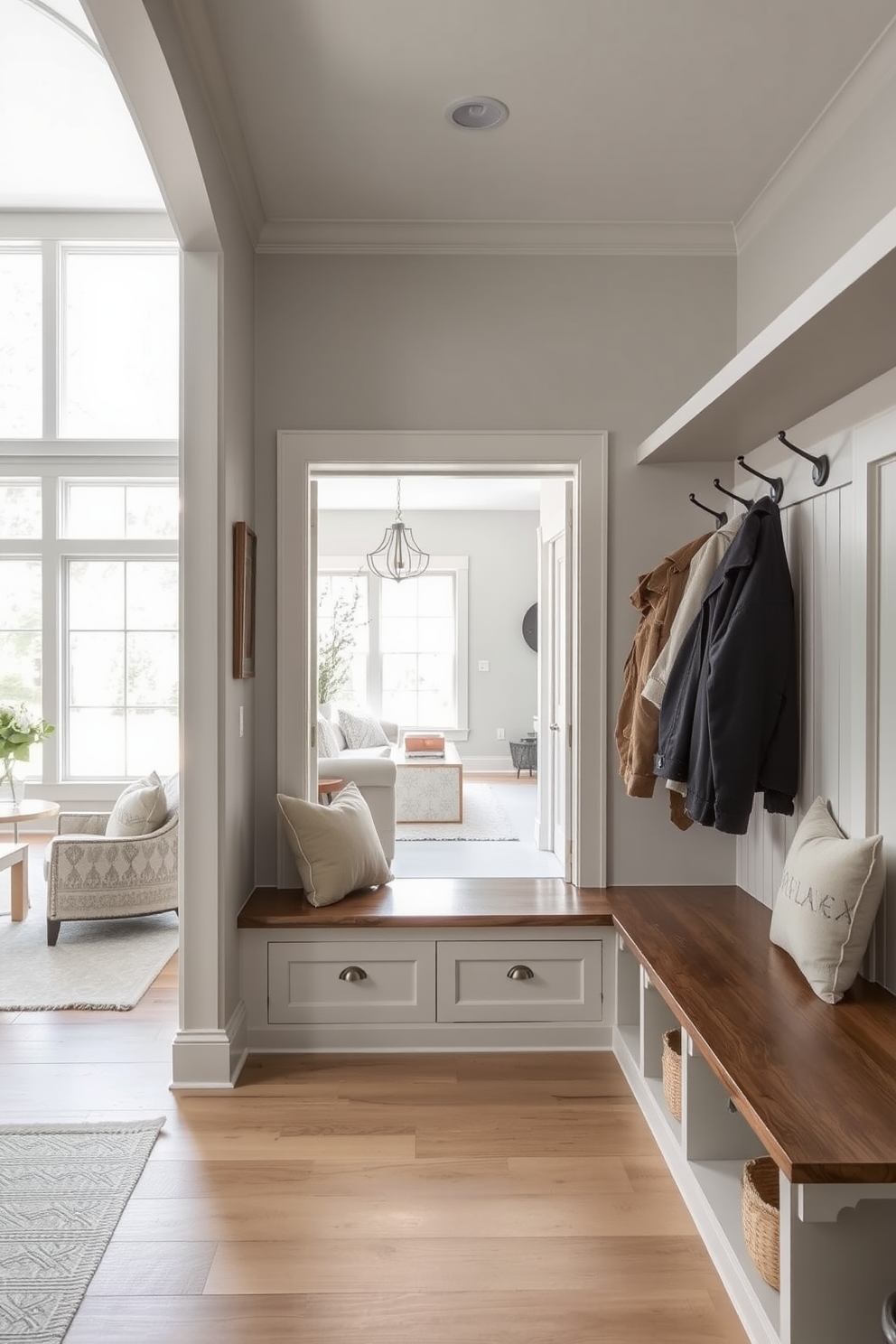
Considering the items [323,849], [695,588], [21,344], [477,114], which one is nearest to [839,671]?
[695,588]

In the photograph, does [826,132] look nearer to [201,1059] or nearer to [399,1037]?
[399,1037]

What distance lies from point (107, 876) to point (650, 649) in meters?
2.78

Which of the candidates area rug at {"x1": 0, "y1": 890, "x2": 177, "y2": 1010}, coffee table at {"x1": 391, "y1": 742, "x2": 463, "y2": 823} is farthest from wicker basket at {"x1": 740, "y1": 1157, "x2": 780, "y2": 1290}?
coffee table at {"x1": 391, "y1": 742, "x2": 463, "y2": 823}

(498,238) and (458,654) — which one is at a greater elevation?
(498,238)

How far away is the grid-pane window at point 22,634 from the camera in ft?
22.5

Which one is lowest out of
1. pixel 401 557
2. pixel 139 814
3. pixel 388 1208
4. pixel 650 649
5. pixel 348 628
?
pixel 388 1208

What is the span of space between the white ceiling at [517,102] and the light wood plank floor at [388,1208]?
2826 millimetres

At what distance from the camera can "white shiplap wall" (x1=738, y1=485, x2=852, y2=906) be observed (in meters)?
2.55

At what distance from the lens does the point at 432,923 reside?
3.12 m

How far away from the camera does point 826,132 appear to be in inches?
106

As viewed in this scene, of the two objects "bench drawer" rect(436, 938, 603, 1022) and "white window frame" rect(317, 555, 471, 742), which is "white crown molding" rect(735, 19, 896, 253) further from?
"white window frame" rect(317, 555, 471, 742)

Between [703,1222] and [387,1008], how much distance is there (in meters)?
1.31

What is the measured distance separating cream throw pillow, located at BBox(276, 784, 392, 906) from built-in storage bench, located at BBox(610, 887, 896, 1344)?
0.91 meters

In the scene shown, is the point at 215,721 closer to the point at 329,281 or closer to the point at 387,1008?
the point at 387,1008
